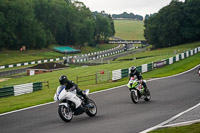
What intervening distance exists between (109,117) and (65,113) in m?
1.90

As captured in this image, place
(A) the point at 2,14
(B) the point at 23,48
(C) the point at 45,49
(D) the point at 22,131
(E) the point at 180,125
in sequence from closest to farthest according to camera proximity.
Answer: (E) the point at 180,125, (D) the point at 22,131, (A) the point at 2,14, (B) the point at 23,48, (C) the point at 45,49

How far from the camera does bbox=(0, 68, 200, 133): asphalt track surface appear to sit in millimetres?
11195

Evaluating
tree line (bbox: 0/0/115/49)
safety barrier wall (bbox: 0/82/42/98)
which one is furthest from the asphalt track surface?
tree line (bbox: 0/0/115/49)

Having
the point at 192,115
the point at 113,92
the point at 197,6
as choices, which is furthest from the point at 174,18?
the point at 192,115

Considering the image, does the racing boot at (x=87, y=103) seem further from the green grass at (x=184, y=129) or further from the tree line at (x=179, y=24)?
the tree line at (x=179, y=24)

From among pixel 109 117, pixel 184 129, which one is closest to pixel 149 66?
pixel 109 117

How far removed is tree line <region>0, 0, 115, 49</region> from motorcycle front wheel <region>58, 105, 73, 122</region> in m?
78.6

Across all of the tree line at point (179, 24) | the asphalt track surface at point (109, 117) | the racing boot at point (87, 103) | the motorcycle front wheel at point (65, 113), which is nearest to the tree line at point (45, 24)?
the tree line at point (179, 24)

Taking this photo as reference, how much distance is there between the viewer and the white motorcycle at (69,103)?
12.2 metres

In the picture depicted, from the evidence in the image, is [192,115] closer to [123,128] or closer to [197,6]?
[123,128]

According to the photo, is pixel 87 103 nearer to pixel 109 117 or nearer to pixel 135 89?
pixel 109 117

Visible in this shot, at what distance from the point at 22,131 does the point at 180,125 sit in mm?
5082

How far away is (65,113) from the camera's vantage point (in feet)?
40.5

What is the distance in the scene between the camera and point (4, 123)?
12.8 meters
